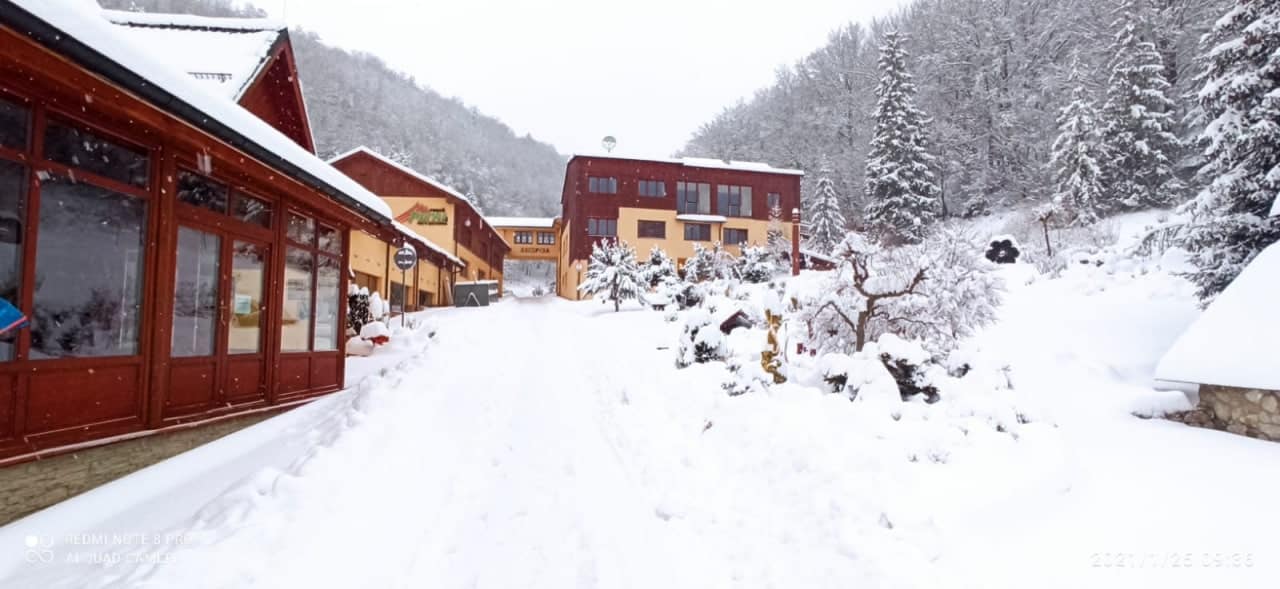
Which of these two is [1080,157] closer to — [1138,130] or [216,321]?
[1138,130]

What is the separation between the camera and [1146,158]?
78.8 ft

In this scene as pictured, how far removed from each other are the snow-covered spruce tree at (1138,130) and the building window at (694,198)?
66.0ft

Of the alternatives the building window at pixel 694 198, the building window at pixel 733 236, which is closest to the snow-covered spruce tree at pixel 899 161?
the building window at pixel 733 236

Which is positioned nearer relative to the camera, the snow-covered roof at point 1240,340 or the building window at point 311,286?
the snow-covered roof at point 1240,340

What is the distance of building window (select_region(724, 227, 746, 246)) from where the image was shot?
120ft

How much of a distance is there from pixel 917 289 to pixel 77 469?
9019 mm

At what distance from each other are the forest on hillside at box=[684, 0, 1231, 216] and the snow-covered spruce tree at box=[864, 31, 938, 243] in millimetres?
3091

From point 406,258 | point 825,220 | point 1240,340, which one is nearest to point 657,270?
point 406,258

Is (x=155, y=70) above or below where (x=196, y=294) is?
above

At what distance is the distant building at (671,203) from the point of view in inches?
1372

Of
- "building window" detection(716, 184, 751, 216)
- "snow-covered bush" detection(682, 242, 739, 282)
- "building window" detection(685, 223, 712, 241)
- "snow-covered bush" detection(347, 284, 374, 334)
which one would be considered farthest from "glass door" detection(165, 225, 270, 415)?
"building window" detection(716, 184, 751, 216)

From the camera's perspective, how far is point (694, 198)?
36.6 metres

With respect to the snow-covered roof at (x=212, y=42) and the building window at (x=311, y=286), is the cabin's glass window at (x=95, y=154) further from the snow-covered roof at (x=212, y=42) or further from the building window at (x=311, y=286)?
the snow-covered roof at (x=212, y=42)
